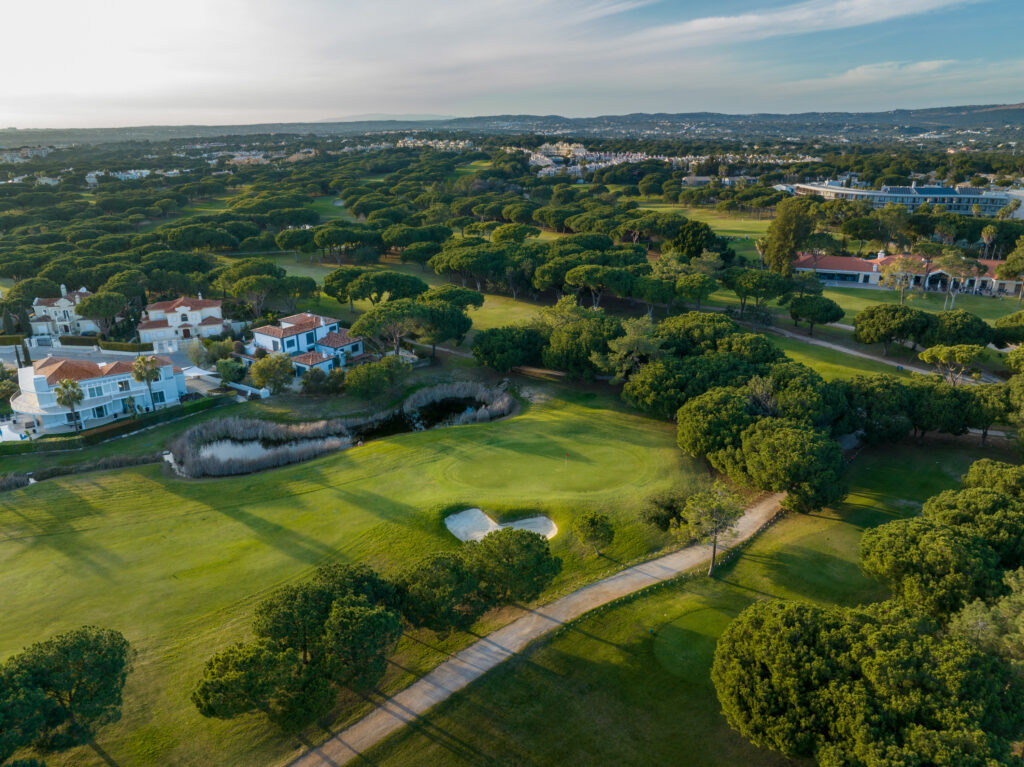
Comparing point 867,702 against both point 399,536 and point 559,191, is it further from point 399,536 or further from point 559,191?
point 559,191

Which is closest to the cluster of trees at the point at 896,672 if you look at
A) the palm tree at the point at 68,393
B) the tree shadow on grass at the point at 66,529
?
the tree shadow on grass at the point at 66,529

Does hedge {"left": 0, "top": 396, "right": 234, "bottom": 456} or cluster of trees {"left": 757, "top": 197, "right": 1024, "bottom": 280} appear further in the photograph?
cluster of trees {"left": 757, "top": 197, "right": 1024, "bottom": 280}

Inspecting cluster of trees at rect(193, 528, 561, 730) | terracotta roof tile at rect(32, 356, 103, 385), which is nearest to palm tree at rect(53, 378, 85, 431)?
terracotta roof tile at rect(32, 356, 103, 385)

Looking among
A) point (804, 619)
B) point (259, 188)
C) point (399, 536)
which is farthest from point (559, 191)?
point (804, 619)

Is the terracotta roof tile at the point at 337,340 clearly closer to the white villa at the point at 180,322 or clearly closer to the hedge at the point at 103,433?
the hedge at the point at 103,433

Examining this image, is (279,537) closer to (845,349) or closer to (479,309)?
(479,309)

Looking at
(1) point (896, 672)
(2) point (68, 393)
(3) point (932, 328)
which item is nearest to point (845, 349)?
(3) point (932, 328)

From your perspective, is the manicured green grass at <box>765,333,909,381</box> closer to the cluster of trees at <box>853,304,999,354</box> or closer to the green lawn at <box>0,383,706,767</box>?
the cluster of trees at <box>853,304,999,354</box>
